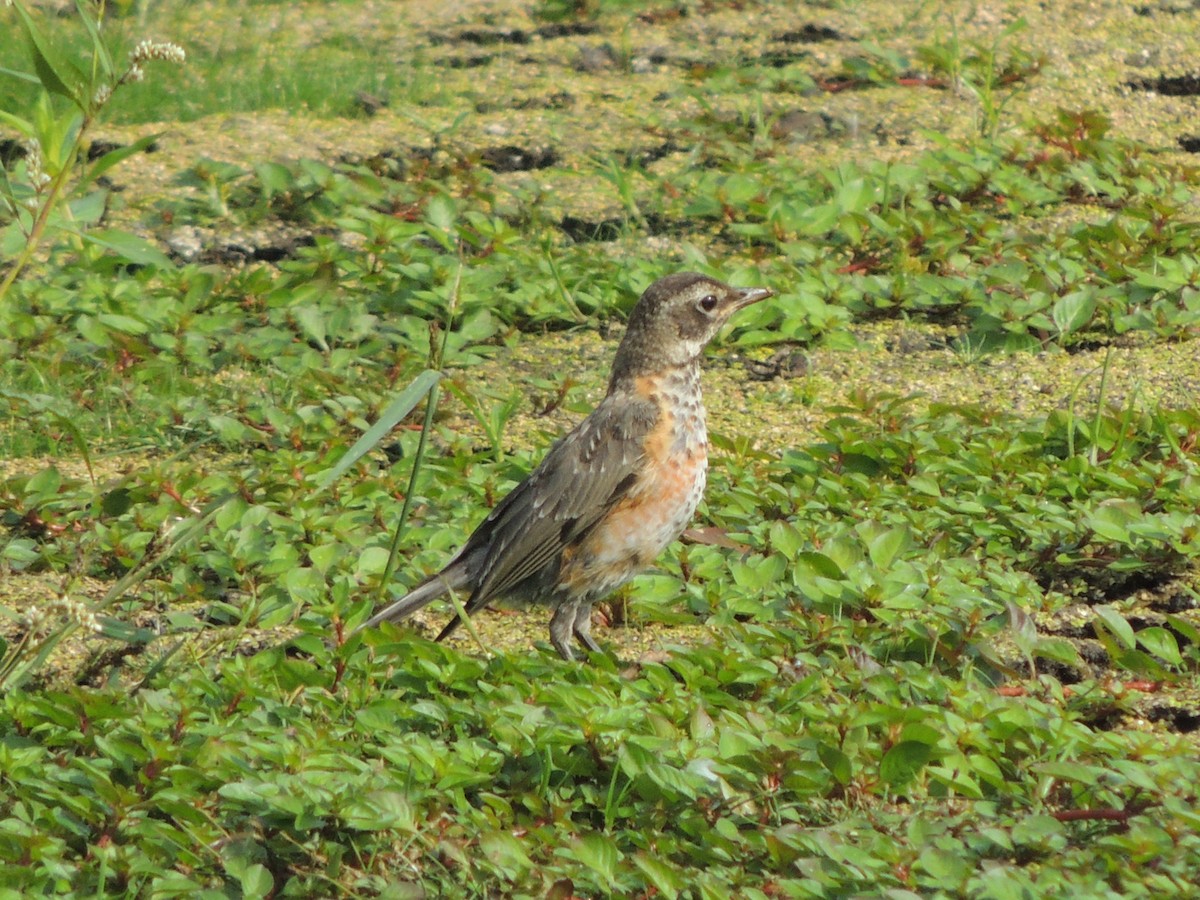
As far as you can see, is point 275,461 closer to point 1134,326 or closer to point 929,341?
point 929,341

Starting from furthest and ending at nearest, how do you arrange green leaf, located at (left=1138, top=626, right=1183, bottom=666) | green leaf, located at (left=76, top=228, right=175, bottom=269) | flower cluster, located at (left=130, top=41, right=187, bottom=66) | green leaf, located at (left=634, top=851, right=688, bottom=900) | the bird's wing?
the bird's wing
green leaf, located at (left=1138, top=626, right=1183, bottom=666)
green leaf, located at (left=634, top=851, right=688, bottom=900)
green leaf, located at (left=76, top=228, right=175, bottom=269)
flower cluster, located at (left=130, top=41, right=187, bottom=66)

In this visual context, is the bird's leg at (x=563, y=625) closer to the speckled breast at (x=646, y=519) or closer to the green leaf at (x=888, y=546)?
the speckled breast at (x=646, y=519)

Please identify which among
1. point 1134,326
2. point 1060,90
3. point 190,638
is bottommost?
point 190,638

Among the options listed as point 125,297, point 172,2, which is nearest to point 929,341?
point 125,297

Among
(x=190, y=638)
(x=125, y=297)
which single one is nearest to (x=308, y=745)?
(x=190, y=638)

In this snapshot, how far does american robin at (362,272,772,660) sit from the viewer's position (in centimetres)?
507

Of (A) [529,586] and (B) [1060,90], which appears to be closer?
(A) [529,586]

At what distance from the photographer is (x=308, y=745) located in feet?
13.0

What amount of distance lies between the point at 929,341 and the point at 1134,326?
2.74 ft

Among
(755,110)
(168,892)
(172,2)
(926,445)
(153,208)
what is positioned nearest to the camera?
(168,892)

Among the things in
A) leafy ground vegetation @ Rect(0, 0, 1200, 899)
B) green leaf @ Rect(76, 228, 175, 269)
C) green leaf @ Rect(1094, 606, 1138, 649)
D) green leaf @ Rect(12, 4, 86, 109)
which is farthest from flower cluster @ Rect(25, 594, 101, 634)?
green leaf @ Rect(1094, 606, 1138, 649)

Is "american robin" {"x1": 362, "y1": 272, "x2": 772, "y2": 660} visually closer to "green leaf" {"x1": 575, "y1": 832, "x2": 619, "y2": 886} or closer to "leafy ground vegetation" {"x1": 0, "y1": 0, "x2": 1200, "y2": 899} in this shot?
"leafy ground vegetation" {"x1": 0, "y1": 0, "x2": 1200, "y2": 899}

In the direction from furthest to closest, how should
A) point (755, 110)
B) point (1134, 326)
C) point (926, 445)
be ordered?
point (755, 110) → point (1134, 326) → point (926, 445)

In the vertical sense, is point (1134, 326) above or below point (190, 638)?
above
